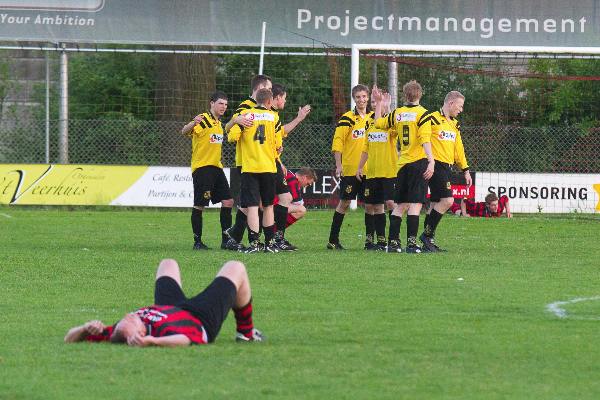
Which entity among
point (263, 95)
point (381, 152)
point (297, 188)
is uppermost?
point (263, 95)

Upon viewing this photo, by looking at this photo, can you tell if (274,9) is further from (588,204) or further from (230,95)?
(588,204)

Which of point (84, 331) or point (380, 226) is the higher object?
point (380, 226)

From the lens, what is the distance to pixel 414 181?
14.4 meters

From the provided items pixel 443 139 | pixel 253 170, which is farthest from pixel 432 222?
pixel 253 170

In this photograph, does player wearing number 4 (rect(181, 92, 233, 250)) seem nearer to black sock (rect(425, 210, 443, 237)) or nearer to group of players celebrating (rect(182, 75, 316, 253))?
group of players celebrating (rect(182, 75, 316, 253))

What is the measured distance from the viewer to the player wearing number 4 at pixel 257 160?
14.2m

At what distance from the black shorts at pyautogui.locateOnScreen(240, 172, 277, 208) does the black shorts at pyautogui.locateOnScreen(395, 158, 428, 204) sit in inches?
63.3

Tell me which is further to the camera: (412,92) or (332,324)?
(412,92)

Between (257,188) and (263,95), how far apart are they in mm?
1112

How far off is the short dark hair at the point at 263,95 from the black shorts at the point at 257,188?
87cm

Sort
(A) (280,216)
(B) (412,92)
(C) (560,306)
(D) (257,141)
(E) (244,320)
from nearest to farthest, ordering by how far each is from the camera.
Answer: (E) (244,320)
(C) (560,306)
(D) (257,141)
(B) (412,92)
(A) (280,216)

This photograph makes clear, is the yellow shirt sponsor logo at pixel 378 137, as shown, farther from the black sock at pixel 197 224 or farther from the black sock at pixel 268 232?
the black sock at pixel 197 224

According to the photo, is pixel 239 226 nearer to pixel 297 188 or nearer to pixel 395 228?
pixel 297 188

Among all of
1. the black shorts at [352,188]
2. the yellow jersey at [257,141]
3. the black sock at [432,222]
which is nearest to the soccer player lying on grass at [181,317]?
the yellow jersey at [257,141]
